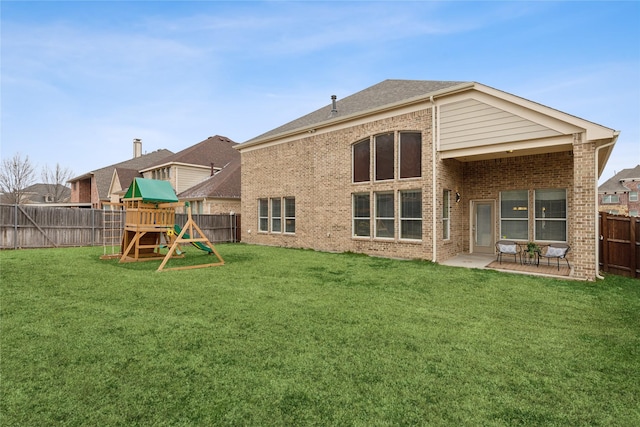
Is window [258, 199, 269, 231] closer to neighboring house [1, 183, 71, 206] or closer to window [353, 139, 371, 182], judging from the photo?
window [353, 139, 371, 182]

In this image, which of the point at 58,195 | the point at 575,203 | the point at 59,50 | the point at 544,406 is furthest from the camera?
the point at 58,195

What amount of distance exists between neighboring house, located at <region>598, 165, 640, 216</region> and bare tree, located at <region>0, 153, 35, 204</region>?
7136 cm

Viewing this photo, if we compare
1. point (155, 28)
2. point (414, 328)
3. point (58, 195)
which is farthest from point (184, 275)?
point (58, 195)

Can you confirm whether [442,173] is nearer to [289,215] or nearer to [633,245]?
[633,245]

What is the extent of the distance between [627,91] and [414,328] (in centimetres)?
1652

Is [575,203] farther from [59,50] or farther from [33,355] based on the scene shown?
[59,50]

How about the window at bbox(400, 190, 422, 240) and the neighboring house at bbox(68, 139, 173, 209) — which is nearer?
the window at bbox(400, 190, 422, 240)

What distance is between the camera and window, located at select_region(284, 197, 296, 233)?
1516 centimetres

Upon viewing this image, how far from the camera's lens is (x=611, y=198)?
40594mm

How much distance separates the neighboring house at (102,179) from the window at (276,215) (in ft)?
66.0

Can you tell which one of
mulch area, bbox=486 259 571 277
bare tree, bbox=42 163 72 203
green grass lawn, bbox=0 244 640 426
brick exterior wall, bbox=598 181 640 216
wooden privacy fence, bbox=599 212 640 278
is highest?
bare tree, bbox=42 163 72 203

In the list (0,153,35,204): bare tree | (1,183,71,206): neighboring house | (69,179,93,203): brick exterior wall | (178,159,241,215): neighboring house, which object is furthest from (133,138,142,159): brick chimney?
(178,159,241,215): neighboring house

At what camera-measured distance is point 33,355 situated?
341 centimetres

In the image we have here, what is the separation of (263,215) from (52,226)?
9.99m
